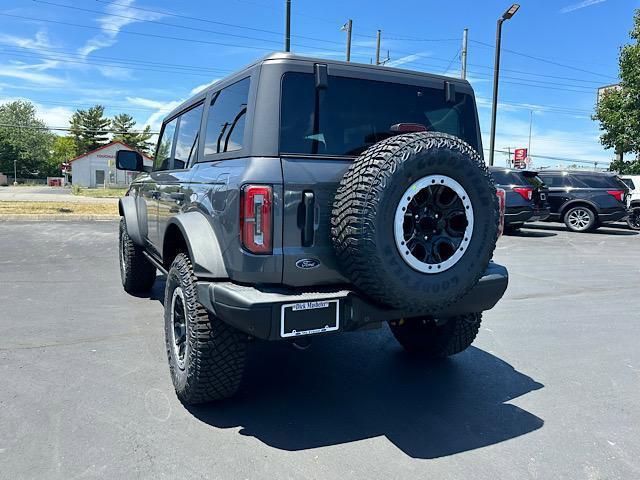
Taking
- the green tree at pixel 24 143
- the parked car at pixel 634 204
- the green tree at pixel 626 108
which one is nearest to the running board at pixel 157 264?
the parked car at pixel 634 204

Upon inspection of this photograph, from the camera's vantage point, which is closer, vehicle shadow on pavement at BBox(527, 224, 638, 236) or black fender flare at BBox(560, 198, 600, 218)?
black fender flare at BBox(560, 198, 600, 218)

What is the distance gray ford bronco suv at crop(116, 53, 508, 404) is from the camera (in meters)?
2.52

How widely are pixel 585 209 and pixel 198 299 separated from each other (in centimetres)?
1454

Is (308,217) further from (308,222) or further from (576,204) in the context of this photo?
(576,204)

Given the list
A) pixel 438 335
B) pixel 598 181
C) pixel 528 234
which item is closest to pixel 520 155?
pixel 598 181

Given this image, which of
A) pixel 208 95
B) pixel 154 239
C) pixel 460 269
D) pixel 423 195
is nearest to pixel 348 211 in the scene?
pixel 423 195

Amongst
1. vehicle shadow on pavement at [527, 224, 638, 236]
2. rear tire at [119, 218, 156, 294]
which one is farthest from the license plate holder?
vehicle shadow on pavement at [527, 224, 638, 236]

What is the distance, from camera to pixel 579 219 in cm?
1470

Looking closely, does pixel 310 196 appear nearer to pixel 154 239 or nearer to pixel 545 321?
pixel 154 239

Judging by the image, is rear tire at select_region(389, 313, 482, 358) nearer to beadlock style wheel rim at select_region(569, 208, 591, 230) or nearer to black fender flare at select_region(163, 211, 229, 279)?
black fender flare at select_region(163, 211, 229, 279)

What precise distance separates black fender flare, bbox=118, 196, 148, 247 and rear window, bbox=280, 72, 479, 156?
8.57 feet

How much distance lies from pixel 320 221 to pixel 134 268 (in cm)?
377

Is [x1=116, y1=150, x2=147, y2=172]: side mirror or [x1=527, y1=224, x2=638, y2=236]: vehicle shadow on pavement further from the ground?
[x1=116, y1=150, x2=147, y2=172]: side mirror

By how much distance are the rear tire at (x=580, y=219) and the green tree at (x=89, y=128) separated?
82.6 metres
